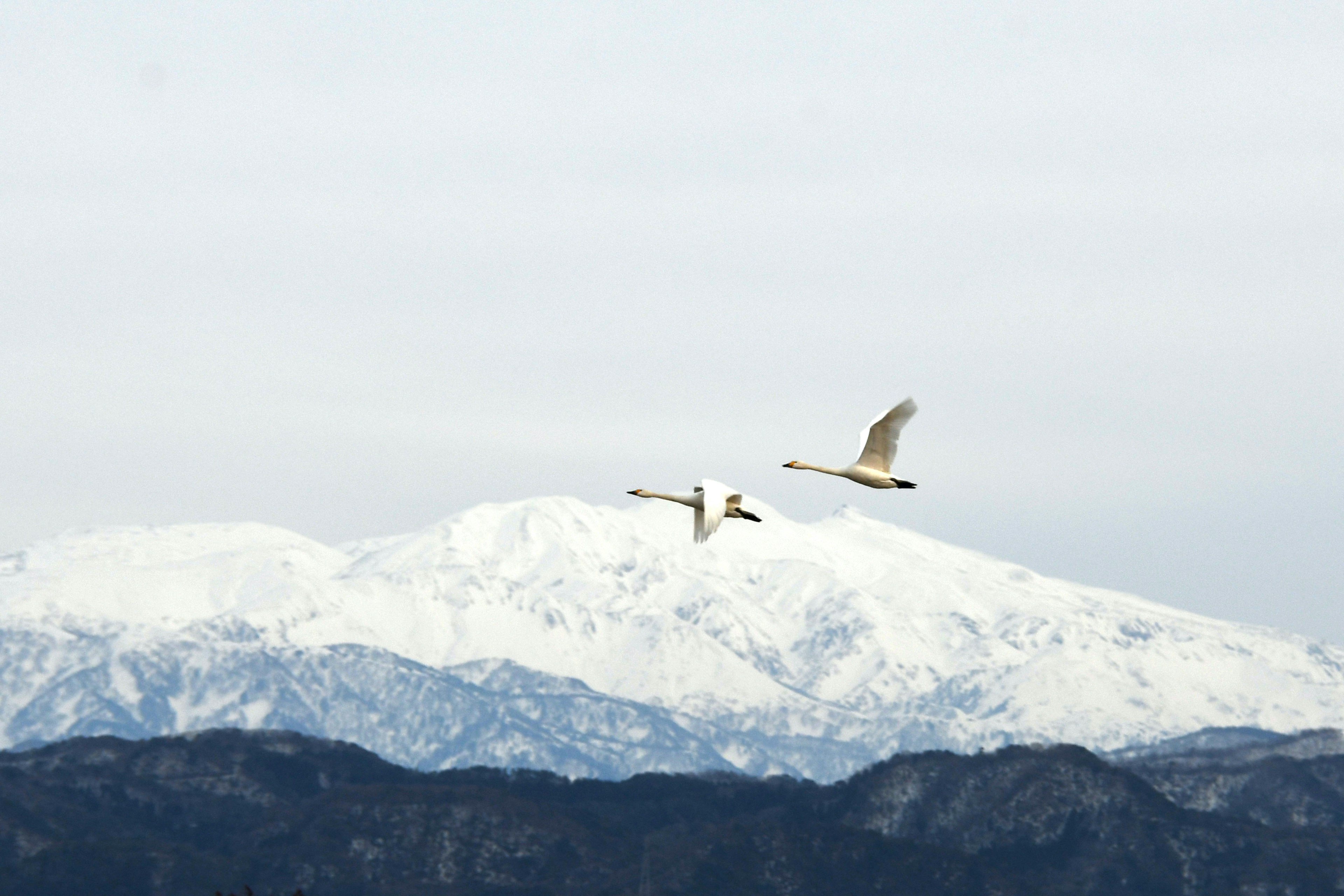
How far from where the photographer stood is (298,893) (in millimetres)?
107938

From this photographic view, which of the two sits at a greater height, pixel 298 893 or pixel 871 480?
pixel 871 480

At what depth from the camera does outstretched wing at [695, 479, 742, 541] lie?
100062 millimetres

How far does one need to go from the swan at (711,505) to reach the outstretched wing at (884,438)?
23.7 ft

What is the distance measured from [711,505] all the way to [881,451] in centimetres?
1244

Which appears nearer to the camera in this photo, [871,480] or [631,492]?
[871,480]

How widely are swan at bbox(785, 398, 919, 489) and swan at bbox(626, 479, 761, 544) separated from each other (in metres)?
6.32

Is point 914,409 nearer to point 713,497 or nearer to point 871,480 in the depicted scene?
point 871,480

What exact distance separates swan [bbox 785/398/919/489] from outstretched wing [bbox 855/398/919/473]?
19 millimetres

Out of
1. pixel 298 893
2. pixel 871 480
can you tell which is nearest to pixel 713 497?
pixel 871 480

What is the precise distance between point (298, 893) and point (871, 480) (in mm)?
38454

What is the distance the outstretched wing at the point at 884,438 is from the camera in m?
109

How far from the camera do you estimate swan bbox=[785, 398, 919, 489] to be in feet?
356

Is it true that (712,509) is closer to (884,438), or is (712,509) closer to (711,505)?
(711,505)

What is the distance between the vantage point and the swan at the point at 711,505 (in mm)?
100438
